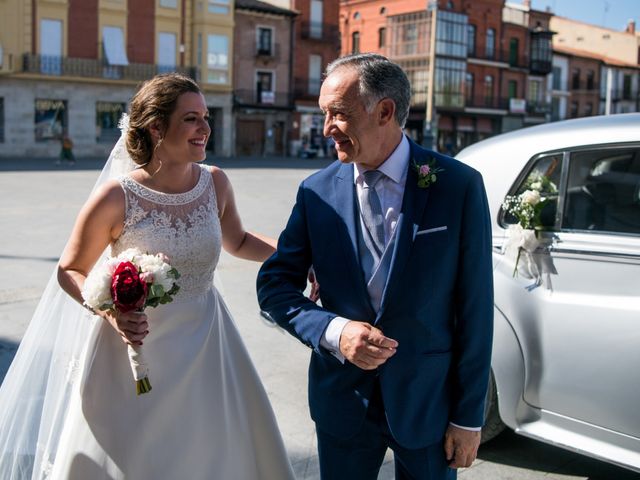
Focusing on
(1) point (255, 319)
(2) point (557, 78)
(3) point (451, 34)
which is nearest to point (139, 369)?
(1) point (255, 319)

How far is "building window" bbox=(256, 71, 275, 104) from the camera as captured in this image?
169ft

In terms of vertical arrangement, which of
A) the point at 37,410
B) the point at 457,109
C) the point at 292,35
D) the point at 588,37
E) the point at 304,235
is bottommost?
the point at 37,410

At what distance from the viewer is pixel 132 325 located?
2.86m

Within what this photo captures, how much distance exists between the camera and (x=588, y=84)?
77.6m

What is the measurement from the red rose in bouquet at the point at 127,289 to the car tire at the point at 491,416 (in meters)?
2.27

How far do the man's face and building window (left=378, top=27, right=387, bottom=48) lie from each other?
208 ft

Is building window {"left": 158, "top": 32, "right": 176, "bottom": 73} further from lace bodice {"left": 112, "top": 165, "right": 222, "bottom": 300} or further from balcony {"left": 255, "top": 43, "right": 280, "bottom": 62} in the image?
lace bodice {"left": 112, "top": 165, "right": 222, "bottom": 300}

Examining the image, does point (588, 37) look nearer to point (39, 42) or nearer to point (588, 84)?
point (588, 84)

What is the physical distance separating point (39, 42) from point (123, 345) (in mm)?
41779

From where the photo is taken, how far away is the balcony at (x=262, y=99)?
50237 mm

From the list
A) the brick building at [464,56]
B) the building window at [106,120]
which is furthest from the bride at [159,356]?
the brick building at [464,56]

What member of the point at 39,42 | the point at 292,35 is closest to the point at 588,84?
the point at 292,35

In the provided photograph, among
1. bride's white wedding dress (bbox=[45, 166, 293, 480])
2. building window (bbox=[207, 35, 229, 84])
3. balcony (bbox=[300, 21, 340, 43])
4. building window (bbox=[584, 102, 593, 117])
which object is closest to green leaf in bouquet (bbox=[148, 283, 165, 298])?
bride's white wedding dress (bbox=[45, 166, 293, 480])

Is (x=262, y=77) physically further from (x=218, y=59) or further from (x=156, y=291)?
(x=156, y=291)
